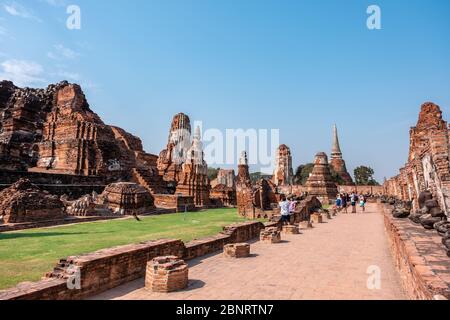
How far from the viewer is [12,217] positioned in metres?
10.9

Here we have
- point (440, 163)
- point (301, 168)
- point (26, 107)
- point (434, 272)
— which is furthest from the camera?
point (301, 168)

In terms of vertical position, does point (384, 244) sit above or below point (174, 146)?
below

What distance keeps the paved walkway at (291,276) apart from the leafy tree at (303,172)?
46.9 meters

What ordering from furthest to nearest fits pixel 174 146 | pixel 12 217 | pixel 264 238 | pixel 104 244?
pixel 174 146 < pixel 12 217 < pixel 264 238 < pixel 104 244

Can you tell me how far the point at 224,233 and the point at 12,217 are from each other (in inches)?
302

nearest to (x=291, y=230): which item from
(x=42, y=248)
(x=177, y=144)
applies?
(x=42, y=248)

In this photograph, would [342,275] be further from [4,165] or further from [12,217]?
[4,165]

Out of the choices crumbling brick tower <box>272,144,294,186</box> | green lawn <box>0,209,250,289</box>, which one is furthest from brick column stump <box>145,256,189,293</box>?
crumbling brick tower <box>272,144,294,186</box>

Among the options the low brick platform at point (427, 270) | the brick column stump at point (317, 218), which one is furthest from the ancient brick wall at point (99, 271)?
the brick column stump at point (317, 218)

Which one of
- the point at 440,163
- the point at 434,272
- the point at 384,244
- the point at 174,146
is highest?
the point at 174,146

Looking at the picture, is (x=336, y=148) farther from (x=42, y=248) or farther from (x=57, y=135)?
(x=42, y=248)

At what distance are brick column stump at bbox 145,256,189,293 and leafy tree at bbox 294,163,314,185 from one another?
164ft

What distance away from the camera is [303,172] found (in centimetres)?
5609
